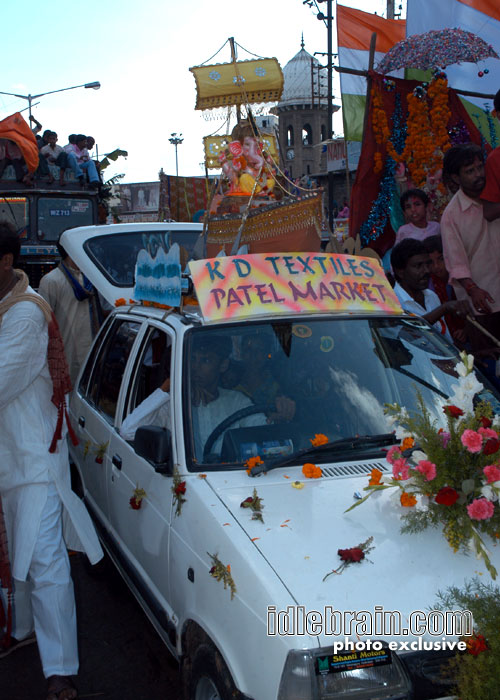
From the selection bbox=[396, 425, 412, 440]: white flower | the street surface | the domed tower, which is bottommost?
the street surface

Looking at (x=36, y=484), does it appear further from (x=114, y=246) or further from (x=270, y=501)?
(x=114, y=246)

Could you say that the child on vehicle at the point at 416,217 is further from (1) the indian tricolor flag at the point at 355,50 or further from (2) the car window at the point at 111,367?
(2) the car window at the point at 111,367

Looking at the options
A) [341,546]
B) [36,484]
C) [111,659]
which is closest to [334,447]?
[341,546]

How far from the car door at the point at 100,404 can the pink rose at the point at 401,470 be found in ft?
5.92

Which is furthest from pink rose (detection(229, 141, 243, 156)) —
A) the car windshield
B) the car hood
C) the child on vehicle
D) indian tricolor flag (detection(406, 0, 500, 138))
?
the car hood

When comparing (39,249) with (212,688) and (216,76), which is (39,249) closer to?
(216,76)

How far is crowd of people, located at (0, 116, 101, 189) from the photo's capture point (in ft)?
Result: 35.8

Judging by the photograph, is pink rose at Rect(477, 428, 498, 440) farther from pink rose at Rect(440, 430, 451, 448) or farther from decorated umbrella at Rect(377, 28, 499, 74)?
decorated umbrella at Rect(377, 28, 499, 74)

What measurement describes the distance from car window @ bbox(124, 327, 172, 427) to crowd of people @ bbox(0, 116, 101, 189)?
8176 mm

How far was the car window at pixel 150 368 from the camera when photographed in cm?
343

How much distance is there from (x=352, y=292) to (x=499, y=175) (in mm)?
1664

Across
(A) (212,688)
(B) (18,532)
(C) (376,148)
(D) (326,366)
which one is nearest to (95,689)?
(B) (18,532)

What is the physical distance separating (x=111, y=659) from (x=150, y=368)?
151 cm

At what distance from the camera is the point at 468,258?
474 cm
